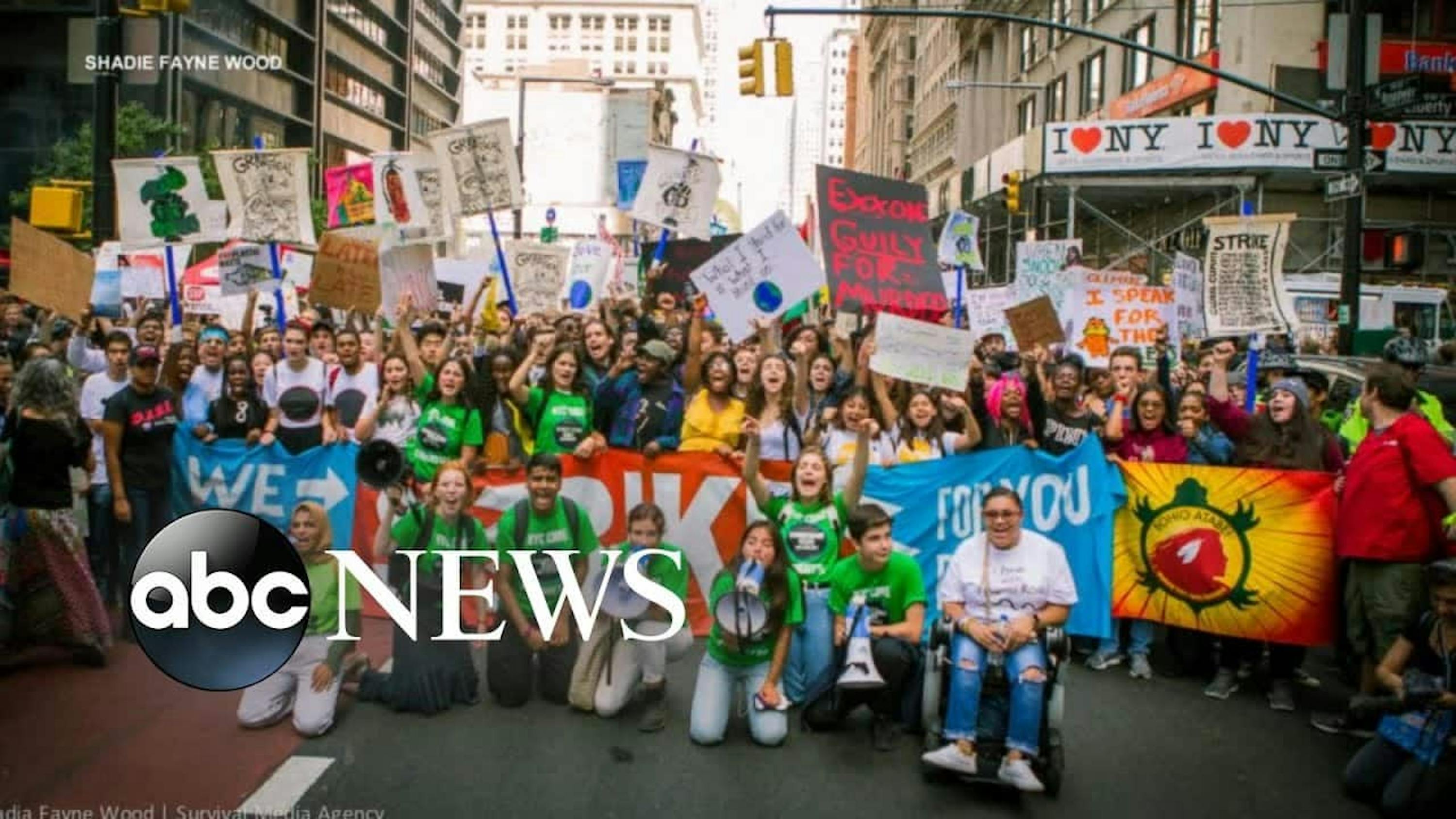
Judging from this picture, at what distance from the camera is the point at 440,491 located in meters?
5.93

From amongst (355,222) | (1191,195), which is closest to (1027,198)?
(1191,195)

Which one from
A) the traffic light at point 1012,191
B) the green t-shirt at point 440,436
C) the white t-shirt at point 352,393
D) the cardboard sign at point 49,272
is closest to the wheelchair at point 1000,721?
the green t-shirt at point 440,436

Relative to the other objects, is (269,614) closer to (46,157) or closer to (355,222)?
(355,222)

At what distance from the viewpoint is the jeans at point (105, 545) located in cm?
743

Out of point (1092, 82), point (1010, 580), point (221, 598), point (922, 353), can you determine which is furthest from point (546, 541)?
point (1092, 82)

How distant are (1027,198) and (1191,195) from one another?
5405mm

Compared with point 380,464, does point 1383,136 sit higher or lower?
higher

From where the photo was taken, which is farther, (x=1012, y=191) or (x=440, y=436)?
(x=1012, y=191)

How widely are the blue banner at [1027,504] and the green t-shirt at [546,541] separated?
2.09m

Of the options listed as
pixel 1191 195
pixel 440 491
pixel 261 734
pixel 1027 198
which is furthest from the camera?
pixel 1027 198

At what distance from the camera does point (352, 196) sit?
13.2 m

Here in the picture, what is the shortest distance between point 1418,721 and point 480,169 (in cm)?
916

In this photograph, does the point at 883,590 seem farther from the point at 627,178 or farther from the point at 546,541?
the point at 627,178

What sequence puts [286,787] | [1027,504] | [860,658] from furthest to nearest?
[1027,504] → [860,658] → [286,787]
